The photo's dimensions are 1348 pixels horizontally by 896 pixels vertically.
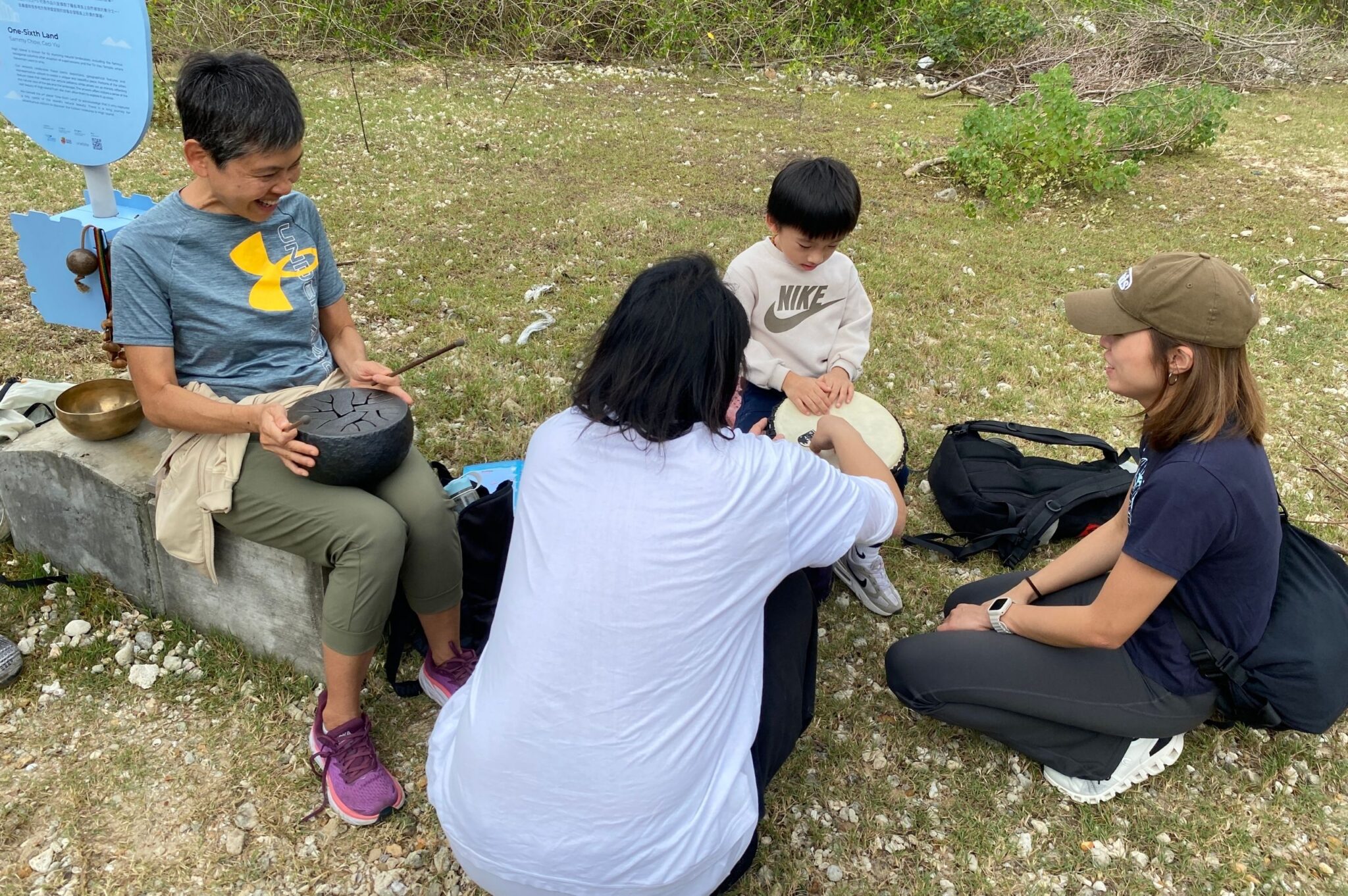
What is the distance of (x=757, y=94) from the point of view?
1147cm

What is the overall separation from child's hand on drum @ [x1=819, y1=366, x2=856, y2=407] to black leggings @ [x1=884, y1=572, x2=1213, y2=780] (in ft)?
3.19

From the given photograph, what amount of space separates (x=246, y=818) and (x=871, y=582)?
7.42ft

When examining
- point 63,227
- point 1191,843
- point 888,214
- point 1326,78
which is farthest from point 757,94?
point 1191,843

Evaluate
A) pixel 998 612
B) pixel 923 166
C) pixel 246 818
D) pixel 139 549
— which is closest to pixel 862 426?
pixel 998 612

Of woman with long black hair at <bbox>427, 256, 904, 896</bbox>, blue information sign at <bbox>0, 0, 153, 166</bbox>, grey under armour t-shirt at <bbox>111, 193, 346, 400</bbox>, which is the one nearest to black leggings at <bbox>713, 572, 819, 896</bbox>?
woman with long black hair at <bbox>427, 256, 904, 896</bbox>

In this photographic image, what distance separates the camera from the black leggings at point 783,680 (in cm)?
221

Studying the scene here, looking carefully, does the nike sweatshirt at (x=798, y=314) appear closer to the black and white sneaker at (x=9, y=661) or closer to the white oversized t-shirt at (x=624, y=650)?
the white oversized t-shirt at (x=624, y=650)

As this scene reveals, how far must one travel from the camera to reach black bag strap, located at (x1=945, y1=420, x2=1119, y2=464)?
158 inches

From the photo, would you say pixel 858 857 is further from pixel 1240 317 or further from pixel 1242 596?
pixel 1240 317

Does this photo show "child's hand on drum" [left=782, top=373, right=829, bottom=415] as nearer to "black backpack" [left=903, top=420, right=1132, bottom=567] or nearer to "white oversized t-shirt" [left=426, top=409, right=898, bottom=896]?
"black backpack" [left=903, top=420, right=1132, bottom=567]

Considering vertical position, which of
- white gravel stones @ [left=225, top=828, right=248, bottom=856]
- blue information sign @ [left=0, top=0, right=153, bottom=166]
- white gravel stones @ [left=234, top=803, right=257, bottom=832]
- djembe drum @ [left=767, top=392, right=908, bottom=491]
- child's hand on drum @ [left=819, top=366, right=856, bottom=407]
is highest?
blue information sign @ [left=0, top=0, right=153, bottom=166]

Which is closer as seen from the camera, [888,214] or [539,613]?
[539,613]

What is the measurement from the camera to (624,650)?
1.74m

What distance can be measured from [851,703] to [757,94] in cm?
1003
